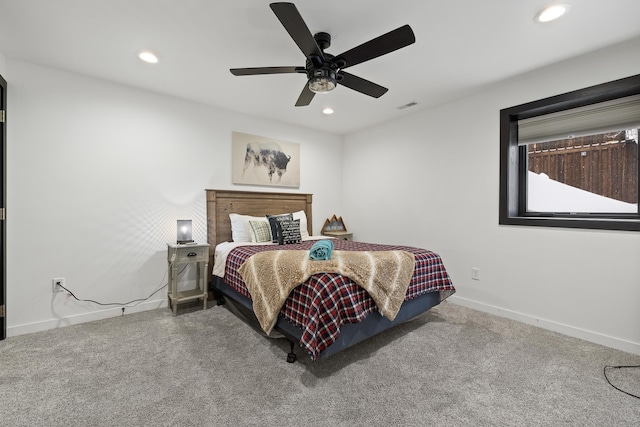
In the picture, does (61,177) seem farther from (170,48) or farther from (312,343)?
(312,343)

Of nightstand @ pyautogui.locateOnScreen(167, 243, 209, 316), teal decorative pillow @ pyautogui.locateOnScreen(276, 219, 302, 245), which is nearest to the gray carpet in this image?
nightstand @ pyautogui.locateOnScreen(167, 243, 209, 316)

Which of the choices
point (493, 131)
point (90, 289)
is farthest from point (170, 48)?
point (493, 131)

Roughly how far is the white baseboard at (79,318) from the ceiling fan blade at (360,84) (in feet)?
9.89

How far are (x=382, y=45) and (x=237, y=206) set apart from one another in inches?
104

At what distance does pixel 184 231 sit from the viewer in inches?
125

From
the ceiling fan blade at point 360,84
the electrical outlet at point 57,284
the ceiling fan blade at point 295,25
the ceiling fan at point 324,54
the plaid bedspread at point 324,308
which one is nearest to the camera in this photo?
the ceiling fan blade at point 295,25

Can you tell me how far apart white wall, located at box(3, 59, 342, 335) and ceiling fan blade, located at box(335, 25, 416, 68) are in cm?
229

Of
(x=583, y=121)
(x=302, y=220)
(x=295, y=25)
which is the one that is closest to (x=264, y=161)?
(x=302, y=220)

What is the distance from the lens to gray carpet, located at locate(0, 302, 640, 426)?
153cm

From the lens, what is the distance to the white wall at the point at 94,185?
2557 millimetres

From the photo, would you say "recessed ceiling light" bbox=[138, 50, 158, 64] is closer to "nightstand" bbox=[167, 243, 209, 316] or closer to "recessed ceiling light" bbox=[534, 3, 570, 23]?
"nightstand" bbox=[167, 243, 209, 316]

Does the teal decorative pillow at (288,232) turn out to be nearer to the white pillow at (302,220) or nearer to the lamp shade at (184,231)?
the white pillow at (302,220)

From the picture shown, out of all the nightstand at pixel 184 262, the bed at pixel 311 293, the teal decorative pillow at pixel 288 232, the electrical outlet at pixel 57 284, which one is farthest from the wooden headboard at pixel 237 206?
the electrical outlet at pixel 57 284

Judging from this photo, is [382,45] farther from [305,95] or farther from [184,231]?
[184,231]
